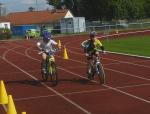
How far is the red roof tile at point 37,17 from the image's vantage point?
102125 mm

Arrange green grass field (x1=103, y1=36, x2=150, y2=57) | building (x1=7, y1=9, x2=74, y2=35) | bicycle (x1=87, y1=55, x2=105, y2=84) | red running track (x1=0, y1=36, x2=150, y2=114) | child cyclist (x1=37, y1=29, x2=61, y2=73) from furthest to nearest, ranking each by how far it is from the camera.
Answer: building (x1=7, y1=9, x2=74, y2=35)
green grass field (x1=103, y1=36, x2=150, y2=57)
child cyclist (x1=37, y1=29, x2=61, y2=73)
bicycle (x1=87, y1=55, x2=105, y2=84)
red running track (x1=0, y1=36, x2=150, y2=114)

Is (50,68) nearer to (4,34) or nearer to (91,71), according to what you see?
(91,71)

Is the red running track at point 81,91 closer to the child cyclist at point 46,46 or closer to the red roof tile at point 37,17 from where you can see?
the child cyclist at point 46,46

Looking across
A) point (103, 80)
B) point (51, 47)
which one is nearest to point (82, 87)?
point (103, 80)

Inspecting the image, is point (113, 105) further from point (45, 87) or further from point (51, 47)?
point (51, 47)

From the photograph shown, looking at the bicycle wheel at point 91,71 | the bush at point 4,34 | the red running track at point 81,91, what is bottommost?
the bush at point 4,34

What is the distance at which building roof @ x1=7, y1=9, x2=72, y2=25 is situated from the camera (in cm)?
10194

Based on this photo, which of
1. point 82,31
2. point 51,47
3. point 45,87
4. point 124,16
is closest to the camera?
point 45,87

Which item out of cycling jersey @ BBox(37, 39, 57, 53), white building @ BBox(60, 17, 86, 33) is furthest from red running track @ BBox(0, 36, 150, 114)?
white building @ BBox(60, 17, 86, 33)

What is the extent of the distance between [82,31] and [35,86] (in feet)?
193

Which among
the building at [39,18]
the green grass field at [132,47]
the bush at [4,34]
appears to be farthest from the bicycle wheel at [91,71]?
the building at [39,18]

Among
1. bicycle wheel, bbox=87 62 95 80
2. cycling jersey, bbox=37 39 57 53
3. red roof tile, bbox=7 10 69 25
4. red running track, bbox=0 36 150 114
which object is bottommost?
red roof tile, bbox=7 10 69 25

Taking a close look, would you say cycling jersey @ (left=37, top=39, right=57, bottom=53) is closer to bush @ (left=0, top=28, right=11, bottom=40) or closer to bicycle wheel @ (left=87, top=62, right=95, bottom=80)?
bicycle wheel @ (left=87, top=62, right=95, bottom=80)

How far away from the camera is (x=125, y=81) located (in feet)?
53.9
